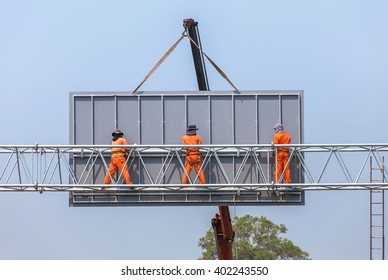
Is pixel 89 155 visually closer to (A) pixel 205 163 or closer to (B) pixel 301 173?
(A) pixel 205 163

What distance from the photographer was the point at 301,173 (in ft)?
154

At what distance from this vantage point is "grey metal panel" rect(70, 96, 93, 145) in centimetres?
A: 4728

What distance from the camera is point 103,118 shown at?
155 feet

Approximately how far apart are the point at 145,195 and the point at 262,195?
3.70 metres

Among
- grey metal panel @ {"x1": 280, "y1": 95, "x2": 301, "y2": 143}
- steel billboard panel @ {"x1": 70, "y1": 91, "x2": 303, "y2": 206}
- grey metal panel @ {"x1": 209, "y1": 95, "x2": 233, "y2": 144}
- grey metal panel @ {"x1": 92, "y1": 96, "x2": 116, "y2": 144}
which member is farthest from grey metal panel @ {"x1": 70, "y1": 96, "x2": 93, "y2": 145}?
grey metal panel @ {"x1": 280, "y1": 95, "x2": 301, "y2": 143}

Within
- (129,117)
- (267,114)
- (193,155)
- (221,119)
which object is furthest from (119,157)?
(267,114)

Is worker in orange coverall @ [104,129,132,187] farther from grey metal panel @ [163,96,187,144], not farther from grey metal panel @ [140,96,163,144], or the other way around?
grey metal panel @ [163,96,187,144]

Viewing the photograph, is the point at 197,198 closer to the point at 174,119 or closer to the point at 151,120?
the point at 174,119

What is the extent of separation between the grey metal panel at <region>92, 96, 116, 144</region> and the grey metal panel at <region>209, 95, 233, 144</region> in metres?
3.15

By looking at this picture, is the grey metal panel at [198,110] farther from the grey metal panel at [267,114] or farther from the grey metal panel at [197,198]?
the grey metal panel at [197,198]
